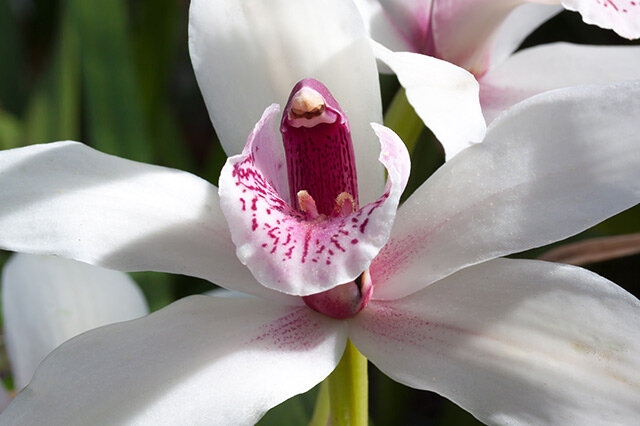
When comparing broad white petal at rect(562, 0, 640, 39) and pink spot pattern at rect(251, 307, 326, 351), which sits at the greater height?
broad white petal at rect(562, 0, 640, 39)

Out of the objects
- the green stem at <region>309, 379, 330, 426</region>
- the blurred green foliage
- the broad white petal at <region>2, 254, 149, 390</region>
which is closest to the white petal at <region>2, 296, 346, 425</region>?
the green stem at <region>309, 379, 330, 426</region>

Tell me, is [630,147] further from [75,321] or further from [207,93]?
[75,321]

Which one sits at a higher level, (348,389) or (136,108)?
(136,108)

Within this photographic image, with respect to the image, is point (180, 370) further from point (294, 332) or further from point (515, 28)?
point (515, 28)

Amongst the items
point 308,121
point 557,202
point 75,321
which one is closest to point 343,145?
point 308,121

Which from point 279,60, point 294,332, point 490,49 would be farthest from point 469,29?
point 294,332

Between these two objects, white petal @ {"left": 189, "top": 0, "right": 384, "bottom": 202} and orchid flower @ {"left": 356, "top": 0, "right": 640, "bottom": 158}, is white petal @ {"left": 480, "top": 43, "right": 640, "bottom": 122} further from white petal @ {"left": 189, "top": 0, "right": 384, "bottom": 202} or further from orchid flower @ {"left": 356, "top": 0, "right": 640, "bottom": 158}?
white petal @ {"left": 189, "top": 0, "right": 384, "bottom": 202}

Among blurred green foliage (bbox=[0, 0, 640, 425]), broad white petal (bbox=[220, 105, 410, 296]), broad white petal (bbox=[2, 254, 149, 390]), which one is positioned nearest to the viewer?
broad white petal (bbox=[220, 105, 410, 296])
